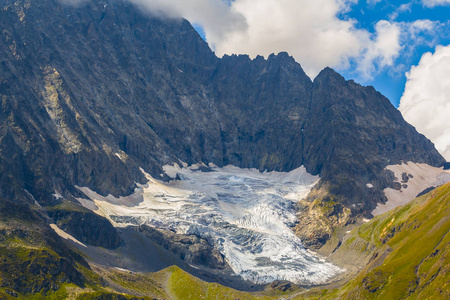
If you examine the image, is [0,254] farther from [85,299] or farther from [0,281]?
[85,299]

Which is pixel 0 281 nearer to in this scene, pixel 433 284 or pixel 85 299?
pixel 85 299

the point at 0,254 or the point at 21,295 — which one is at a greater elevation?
the point at 0,254

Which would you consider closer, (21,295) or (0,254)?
(21,295)

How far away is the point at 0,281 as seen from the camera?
185 metres

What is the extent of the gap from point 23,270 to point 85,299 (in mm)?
27264

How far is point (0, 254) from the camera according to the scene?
19962 cm

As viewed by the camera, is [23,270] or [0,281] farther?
[23,270]

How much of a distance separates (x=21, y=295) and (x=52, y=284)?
1479 centimetres

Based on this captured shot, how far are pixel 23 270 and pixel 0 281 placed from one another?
1312 centimetres

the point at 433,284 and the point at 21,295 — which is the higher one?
the point at 433,284

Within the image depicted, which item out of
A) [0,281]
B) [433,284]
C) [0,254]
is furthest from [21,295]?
[433,284]

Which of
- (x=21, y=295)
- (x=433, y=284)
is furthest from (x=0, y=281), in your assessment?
(x=433, y=284)

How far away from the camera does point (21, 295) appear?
186m

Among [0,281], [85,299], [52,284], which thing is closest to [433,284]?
[85,299]
